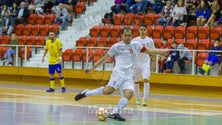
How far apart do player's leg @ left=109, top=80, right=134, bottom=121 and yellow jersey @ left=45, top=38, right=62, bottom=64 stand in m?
10.5

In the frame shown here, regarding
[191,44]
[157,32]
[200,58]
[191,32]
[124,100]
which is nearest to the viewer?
[124,100]

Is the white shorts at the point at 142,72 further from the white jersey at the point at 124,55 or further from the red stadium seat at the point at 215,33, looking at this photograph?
the red stadium seat at the point at 215,33

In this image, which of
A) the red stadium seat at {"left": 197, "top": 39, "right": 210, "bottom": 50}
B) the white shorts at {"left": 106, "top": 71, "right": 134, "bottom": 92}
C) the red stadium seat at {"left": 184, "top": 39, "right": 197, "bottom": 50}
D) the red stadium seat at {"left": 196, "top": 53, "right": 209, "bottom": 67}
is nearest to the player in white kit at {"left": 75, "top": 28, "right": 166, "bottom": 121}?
the white shorts at {"left": 106, "top": 71, "right": 134, "bottom": 92}

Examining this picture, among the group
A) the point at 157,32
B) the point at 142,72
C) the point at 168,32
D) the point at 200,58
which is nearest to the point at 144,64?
the point at 142,72

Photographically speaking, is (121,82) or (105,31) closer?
(121,82)

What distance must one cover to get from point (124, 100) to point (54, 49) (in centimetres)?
1086

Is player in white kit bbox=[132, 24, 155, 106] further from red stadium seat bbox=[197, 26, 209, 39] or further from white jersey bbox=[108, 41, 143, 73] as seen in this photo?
red stadium seat bbox=[197, 26, 209, 39]

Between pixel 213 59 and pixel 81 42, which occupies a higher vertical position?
pixel 81 42

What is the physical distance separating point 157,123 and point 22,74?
18820 mm

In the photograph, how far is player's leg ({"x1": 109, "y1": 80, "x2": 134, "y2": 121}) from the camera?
14695 mm

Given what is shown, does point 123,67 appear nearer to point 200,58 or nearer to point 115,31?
point 200,58

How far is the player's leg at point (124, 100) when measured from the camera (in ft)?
48.2

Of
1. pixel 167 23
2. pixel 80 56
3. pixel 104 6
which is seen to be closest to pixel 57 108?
pixel 80 56

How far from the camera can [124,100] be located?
14797 mm
